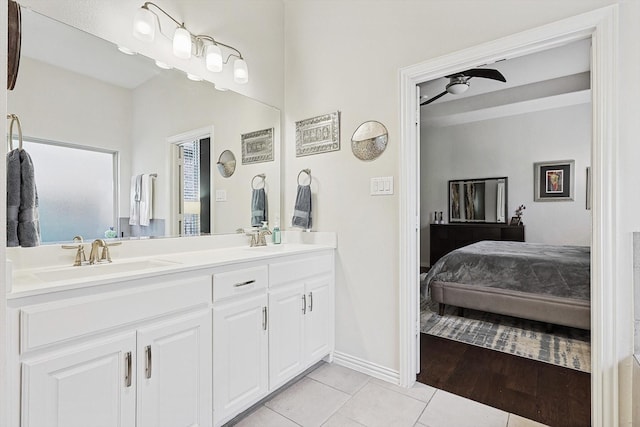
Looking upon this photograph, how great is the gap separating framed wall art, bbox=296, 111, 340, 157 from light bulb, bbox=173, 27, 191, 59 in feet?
3.11

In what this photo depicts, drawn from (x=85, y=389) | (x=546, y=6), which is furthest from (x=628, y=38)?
(x=85, y=389)

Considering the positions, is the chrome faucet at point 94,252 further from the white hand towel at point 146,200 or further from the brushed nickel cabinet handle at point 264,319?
the brushed nickel cabinet handle at point 264,319

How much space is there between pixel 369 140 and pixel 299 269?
986 mm

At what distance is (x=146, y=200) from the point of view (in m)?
1.84

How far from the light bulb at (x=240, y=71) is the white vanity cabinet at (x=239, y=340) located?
1328 millimetres

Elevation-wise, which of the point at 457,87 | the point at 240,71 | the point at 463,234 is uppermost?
the point at 457,87

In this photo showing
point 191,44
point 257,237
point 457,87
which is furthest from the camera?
point 457,87

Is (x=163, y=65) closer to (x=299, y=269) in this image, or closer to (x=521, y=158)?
(x=299, y=269)

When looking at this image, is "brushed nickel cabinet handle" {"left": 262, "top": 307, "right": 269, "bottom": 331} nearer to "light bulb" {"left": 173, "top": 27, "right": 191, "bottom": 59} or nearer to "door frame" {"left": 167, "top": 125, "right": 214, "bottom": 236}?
"door frame" {"left": 167, "top": 125, "right": 214, "bottom": 236}

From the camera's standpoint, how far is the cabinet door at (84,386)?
101cm

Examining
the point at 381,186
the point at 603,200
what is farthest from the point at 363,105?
the point at 603,200

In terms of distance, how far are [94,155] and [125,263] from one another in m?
0.61

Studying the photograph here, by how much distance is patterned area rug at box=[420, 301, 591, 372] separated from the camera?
2.42 meters

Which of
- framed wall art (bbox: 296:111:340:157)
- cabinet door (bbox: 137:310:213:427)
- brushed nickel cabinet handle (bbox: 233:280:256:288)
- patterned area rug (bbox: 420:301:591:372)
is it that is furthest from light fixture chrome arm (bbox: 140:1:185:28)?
patterned area rug (bbox: 420:301:591:372)
